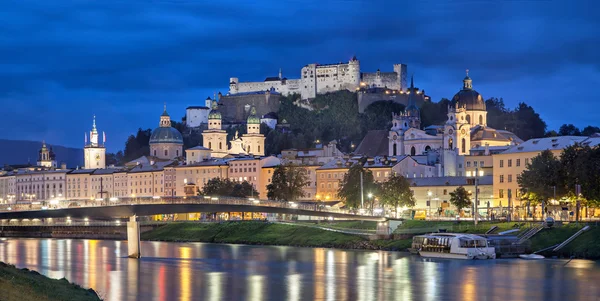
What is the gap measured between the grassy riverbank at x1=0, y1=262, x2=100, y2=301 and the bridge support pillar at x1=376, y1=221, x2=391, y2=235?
1252 inches

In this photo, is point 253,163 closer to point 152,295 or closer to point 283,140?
point 283,140

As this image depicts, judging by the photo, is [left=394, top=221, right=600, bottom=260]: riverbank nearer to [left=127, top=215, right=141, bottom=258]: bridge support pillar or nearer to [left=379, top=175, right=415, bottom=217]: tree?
[left=379, top=175, right=415, bottom=217]: tree

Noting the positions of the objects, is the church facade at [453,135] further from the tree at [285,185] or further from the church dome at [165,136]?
the church dome at [165,136]

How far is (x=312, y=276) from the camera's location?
53.4 metres

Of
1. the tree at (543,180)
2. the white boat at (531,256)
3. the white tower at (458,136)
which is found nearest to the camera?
the white boat at (531,256)

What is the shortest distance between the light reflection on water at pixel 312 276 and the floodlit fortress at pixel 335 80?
361 feet

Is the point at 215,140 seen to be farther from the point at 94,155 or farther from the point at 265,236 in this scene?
the point at 265,236

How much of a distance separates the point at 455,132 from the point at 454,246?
63512 millimetres

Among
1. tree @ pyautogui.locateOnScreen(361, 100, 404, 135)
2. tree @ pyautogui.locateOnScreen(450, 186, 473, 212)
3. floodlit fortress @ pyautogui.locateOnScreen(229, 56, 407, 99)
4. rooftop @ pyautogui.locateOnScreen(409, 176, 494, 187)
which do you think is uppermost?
floodlit fortress @ pyautogui.locateOnScreen(229, 56, 407, 99)

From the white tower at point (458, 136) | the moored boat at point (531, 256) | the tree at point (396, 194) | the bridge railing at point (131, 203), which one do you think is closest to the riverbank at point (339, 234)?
the moored boat at point (531, 256)

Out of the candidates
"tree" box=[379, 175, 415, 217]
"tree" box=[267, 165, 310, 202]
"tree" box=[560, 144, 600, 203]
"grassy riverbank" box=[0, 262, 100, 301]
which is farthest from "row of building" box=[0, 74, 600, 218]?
"grassy riverbank" box=[0, 262, 100, 301]

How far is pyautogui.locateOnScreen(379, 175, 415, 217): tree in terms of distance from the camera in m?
91.4

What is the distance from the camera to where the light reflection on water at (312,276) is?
4578 centimetres

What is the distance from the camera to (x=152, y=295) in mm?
45844
